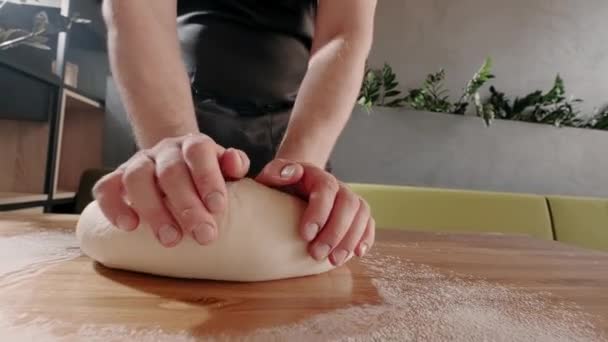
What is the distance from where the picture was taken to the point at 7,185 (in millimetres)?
1480

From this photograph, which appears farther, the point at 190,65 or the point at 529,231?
the point at 529,231

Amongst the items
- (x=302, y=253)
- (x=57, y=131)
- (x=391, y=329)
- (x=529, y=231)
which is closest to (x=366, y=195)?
(x=529, y=231)

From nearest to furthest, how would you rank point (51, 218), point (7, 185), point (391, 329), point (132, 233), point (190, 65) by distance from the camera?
point (391, 329)
point (132, 233)
point (51, 218)
point (190, 65)
point (7, 185)

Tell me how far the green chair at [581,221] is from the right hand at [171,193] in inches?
71.5

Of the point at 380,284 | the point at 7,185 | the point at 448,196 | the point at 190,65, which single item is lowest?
the point at 7,185

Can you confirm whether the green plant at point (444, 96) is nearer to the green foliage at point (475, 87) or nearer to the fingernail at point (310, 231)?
the green foliage at point (475, 87)

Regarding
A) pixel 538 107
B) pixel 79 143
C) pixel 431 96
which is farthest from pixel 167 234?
pixel 538 107

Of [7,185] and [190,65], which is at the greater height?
[190,65]

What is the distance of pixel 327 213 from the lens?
17.4 inches

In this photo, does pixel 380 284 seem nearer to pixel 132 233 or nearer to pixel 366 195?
pixel 132 233

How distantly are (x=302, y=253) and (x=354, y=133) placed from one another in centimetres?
171

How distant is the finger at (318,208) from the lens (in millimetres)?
439

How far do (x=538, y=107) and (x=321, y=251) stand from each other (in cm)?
250

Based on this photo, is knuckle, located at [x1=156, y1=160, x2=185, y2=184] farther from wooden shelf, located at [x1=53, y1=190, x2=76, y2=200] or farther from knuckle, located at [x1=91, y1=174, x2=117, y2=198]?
wooden shelf, located at [x1=53, y1=190, x2=76, y2=200]
